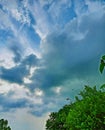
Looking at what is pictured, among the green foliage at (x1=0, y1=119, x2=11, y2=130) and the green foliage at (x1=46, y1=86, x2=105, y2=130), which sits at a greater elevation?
the green foliage at (x1=0, y1=119, x2=11, y2=130)

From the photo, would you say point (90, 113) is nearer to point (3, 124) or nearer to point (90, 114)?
point (90, 114)

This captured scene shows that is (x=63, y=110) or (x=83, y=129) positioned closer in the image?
(x=83, y=129)

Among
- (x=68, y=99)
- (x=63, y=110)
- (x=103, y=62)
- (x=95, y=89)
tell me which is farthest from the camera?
(x=63, y=110)

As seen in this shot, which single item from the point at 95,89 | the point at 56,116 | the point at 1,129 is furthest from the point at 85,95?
the point at 1,129

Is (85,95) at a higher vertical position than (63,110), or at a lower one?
lower

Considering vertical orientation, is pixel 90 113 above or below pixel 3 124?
below

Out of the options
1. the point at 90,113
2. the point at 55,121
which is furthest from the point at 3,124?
the point at 90,113

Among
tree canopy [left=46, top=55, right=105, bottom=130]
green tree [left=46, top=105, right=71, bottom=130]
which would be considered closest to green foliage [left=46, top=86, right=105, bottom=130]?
tree canopy [left=46, top=55, right=105, bottom=130]

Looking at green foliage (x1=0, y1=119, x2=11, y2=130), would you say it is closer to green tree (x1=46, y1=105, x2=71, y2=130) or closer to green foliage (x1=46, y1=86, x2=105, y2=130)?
green tree (x1=46, y1=105, x2=71, y2=130)

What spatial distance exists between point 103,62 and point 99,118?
1657 inches

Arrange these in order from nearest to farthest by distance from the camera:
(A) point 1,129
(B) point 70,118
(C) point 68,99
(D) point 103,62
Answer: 1. (D) point 103,62
2. (B) point 70,118
3. (C) point 68,99
4. (A) point 1,129

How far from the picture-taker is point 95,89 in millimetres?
52312

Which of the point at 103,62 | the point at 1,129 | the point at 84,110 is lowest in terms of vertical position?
the point at 103,62

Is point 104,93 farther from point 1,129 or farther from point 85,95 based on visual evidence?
point 1,129
